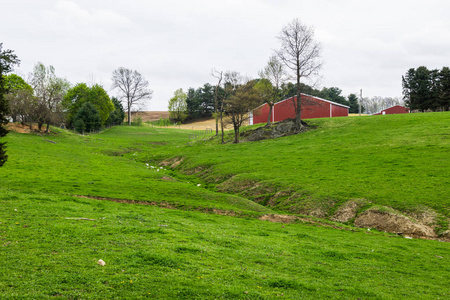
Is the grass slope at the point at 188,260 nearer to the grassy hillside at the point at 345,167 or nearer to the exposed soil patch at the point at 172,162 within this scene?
the grassy hillside at the point at 345,167

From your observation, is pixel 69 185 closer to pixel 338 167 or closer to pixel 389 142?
pixel 338 167

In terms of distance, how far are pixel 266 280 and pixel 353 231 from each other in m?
12.7

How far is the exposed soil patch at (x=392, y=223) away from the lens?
805 inches

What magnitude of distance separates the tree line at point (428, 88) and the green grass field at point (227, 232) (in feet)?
199

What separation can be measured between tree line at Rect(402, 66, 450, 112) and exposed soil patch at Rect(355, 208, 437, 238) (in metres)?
83.6

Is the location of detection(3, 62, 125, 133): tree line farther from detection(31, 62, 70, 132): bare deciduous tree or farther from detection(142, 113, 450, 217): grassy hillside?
detection(142, 113, 450, 217): grassy hillside

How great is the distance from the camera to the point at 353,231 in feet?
67.9

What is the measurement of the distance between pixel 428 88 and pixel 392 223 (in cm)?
8959

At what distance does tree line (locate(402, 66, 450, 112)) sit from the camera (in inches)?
3501

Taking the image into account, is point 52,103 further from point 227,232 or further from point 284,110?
point 227,232

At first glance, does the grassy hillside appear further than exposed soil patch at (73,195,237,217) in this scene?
Yes

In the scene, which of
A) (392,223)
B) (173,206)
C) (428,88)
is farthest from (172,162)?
(428,88)

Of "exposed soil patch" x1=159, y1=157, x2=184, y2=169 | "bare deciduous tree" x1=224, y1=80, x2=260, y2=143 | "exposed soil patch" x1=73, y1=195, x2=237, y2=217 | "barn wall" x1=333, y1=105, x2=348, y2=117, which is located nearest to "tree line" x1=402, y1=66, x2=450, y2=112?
"barn wall" x1=333, y1=105, x2=348, y2=117

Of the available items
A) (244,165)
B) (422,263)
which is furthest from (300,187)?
(422,263)
